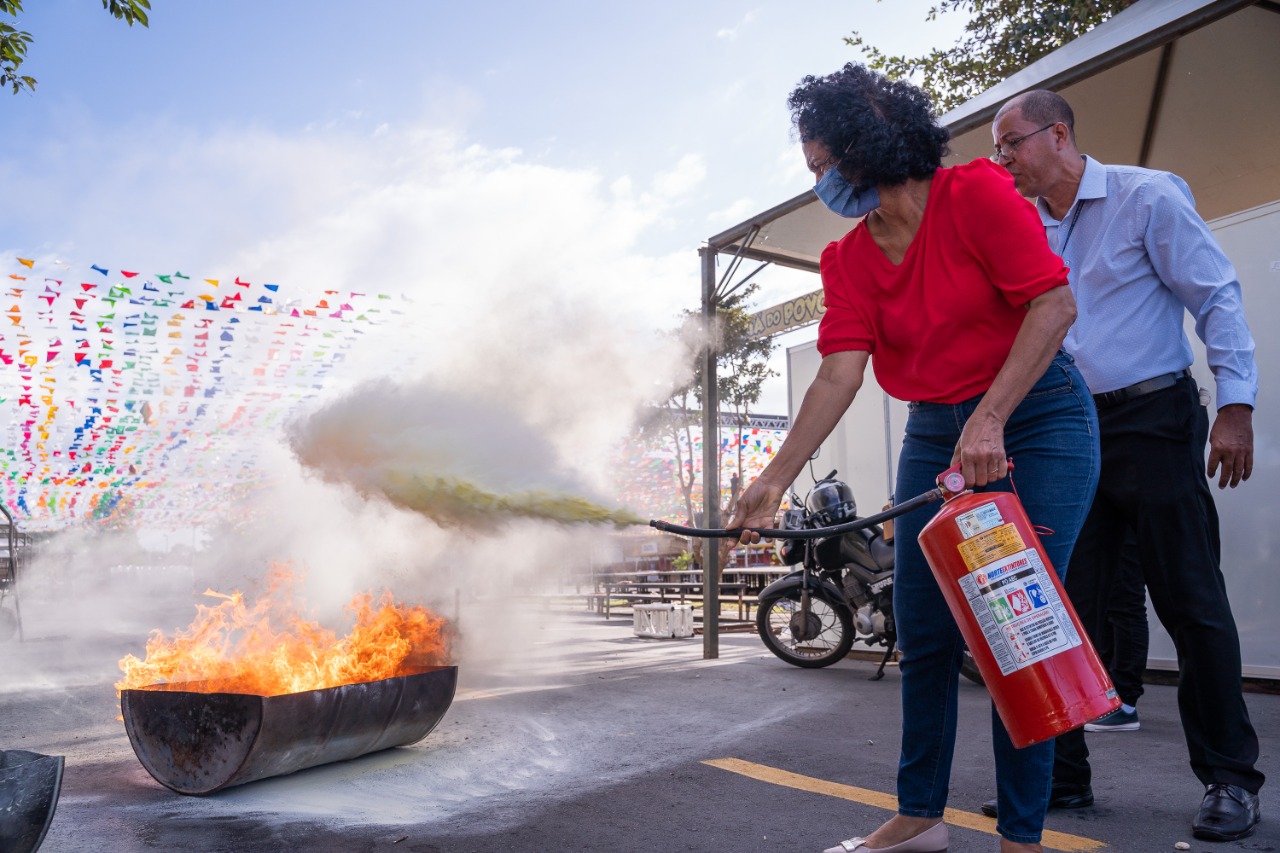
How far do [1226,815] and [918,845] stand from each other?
3.25 feet

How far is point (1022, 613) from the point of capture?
Result: 1.96 metres

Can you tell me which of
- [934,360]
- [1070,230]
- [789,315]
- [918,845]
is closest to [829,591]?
[789,315]

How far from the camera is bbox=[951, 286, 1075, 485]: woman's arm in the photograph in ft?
6.84

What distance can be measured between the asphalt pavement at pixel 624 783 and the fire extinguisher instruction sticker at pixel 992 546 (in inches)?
44.0

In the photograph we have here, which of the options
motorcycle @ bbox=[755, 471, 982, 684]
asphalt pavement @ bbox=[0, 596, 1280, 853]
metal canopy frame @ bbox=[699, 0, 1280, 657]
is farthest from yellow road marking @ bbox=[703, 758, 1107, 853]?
metal canopy frame @ bbox=[699, 0, 1280, 657]

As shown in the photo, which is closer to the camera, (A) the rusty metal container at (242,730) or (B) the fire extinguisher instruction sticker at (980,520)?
(B) the fire extinguisher instruction sticker at (980,520)

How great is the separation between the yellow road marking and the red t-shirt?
56.2 inches

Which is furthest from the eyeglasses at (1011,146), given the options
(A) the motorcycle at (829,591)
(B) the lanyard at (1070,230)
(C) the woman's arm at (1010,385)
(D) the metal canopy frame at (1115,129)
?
(A) the motorcycle at (829,591)

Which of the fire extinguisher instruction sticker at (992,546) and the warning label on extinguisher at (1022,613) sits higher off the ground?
the fire extinguisher instruction sticker at (992,546)

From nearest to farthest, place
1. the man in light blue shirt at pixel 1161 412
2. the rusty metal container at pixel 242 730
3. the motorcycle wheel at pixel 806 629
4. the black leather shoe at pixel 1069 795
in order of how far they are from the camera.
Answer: the man in light blue shirt at pixel 1161 412, the black leather shoe at pixel 1069 795, the rusty metal container at pixel 242 730, the motorcycle wheel at pixel 806 629

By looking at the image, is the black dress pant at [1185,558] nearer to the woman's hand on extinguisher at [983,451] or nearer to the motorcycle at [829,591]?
the woman's hand on extinguisher at [983,451]

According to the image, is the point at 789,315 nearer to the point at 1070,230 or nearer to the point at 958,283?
the point at 1070,230

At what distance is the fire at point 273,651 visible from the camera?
12.7 feet

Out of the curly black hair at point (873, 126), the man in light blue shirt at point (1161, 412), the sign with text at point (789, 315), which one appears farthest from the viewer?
the sign with text at point (789, 315)
